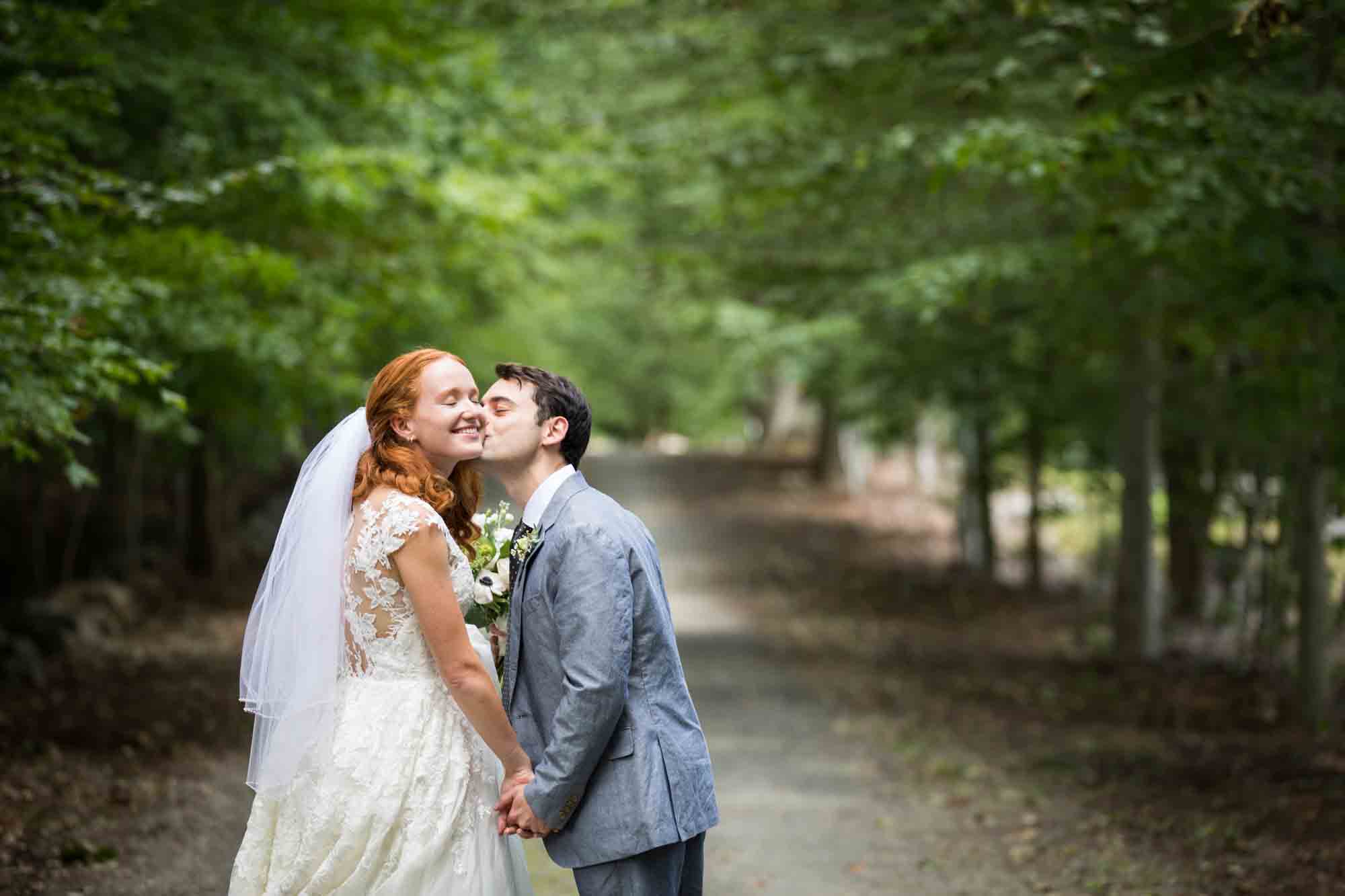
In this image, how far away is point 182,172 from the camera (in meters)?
9.81

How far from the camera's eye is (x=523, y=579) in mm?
3869

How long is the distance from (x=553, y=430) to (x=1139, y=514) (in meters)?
11.8

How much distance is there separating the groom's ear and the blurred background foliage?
125 inches

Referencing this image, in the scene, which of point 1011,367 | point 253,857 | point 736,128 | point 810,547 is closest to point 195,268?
point 253,857

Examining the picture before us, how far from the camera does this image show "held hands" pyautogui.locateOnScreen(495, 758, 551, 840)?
372cm

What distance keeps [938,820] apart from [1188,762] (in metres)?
2.30

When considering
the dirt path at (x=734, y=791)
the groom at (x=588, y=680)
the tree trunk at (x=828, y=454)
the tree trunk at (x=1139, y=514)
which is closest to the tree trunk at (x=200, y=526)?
the dirt path at (x=734, y=791)

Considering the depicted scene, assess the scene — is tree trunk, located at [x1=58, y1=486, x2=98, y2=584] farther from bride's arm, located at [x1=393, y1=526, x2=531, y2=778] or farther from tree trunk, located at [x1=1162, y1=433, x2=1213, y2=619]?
bride's arm, located at [x1=393, y1=526, x2=531, y2=778]

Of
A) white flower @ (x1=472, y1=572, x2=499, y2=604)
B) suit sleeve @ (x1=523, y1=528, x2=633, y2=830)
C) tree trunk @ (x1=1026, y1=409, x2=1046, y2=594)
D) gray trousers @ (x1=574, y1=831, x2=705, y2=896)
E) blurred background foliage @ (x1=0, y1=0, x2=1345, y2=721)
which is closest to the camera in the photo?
suit sleeve @ (x1=523, y1=528, x2=633, y2=830)

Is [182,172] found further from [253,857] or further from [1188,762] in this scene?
[1188,762]

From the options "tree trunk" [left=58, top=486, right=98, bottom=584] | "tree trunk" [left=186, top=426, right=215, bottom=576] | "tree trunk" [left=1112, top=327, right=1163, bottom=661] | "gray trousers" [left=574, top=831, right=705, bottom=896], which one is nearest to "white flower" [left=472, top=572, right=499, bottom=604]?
"gray trousers" [left=574, top=831, right=705, bottom=896]

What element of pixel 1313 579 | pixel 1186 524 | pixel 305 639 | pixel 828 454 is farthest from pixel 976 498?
pixel 305 639

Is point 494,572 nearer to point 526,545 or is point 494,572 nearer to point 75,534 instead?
point 526,545

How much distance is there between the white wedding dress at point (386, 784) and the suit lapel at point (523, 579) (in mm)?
260
